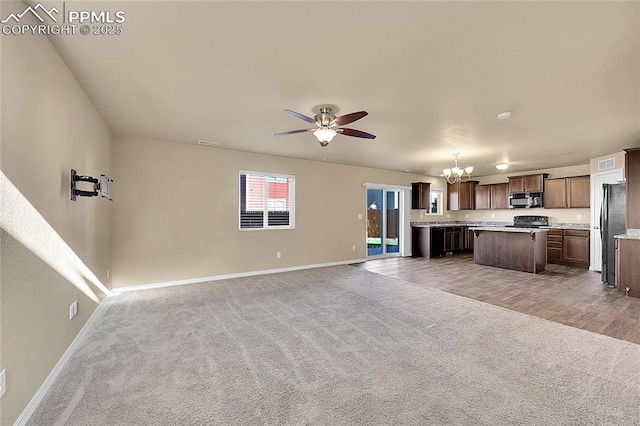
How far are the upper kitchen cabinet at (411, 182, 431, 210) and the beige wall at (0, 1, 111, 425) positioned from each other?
7.90 m

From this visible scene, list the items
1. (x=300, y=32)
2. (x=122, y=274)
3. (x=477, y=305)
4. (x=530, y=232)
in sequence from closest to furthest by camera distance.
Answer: (x=300, y=32)
(x=477, y=305)
(x=122, y=274)
(x=530, y=232)

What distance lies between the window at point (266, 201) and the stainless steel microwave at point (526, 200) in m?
6.63

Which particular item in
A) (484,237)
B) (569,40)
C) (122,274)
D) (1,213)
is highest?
(569,40)

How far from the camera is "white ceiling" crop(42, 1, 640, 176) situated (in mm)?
1760

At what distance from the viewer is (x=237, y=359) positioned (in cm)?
235

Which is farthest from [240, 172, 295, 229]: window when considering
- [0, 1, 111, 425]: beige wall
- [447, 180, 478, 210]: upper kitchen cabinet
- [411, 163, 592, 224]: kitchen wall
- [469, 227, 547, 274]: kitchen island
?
[447, 180, 478, 210]: upper kitchen cabinet

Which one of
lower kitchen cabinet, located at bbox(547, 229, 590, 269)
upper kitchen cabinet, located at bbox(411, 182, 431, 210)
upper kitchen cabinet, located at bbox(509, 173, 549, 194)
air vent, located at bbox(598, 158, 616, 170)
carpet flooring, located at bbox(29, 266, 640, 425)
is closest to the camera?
carpet flooring, located at bbox(29, 266, 640, 425)

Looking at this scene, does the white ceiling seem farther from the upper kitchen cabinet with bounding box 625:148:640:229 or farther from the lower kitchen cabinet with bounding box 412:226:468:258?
the lower kitchen cabinet with bounding box 412:226:468:258

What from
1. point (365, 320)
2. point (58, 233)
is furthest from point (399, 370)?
point (58, 233)

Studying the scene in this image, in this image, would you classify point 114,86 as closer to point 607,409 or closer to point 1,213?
point 1,213

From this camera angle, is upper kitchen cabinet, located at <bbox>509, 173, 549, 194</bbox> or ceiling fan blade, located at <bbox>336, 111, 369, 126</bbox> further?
upper kitchen cabinet, located at <bbox>509, 173, 549, 194</bbox>

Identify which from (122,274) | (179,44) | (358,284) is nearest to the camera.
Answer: (179,44)

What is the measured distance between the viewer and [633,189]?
181 inches

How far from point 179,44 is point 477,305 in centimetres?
449
